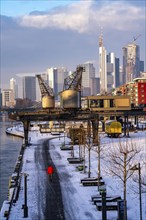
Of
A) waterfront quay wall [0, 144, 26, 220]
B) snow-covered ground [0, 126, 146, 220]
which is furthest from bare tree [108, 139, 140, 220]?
waterfront quay wall [0, 144, 26, 220]

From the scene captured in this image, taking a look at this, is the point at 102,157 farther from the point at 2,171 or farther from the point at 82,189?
the point at 82,189

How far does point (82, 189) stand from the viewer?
31812mm

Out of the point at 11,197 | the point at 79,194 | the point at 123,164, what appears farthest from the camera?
the point at 123,164

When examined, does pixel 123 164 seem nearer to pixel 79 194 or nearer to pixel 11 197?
pixel 79 194

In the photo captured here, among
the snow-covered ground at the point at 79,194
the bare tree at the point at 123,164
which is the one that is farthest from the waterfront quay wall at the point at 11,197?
the bare tree at the point at 123,164

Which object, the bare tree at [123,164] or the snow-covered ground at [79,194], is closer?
the bare tree at [123,164]

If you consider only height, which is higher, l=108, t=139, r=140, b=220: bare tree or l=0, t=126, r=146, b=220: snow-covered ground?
l=108, t=139, r=140, b=220: bare tree

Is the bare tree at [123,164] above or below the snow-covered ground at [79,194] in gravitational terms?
above

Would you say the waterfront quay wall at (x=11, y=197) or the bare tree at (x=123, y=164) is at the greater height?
the bare tree at (x=123, y=164)

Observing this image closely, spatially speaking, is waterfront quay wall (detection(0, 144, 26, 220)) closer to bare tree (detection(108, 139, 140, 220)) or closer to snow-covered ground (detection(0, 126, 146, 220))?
snow-covered ground (detection(0, 126, 146, 220))

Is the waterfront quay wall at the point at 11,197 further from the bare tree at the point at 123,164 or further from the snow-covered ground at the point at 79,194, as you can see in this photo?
the bare tree at the point at 123,164

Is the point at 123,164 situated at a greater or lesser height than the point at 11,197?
greater

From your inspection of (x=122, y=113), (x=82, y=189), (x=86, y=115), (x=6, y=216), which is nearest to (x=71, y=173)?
(x=82, y=189)

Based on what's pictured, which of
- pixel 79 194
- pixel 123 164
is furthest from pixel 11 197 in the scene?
pixel 123 164
